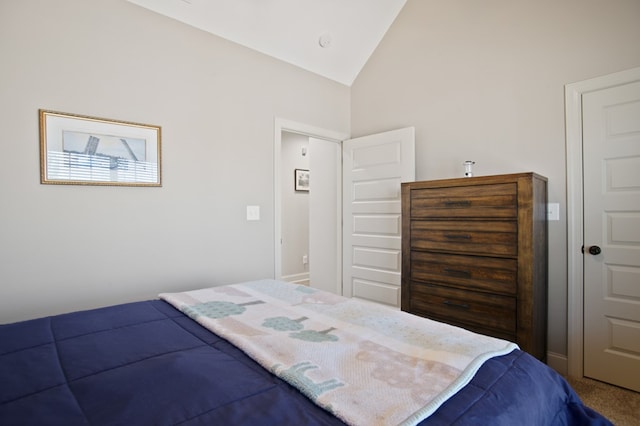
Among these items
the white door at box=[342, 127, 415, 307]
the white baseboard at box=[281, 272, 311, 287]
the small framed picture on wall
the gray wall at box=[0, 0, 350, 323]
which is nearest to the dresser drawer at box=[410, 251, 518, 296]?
the white door at box=[342, 127, 415, 307]

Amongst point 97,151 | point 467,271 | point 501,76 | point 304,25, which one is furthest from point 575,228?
point 97,151

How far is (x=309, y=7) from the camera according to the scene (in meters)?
2.84

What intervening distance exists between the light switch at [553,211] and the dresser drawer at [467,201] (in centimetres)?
52

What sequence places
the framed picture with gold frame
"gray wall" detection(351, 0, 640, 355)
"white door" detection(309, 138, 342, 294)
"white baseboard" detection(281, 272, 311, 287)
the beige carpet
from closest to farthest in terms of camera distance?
the beige carpet, the framed picture with gold frame, "gray wall" detection(351, 0, 640, 355), "white door" detection(309, 138, 342, 294), "white baseboard" detection(281, 272, 311, 287)

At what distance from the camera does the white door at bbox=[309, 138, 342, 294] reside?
374cm

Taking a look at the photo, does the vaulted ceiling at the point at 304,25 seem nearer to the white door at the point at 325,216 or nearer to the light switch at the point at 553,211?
the white door at the point at 325,216

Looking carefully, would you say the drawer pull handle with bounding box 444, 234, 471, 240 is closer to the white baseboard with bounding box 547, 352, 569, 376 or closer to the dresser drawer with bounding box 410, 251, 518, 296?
the dresser drawer with bounding box 410, 251, 518, 296

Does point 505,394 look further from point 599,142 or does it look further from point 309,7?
point 309,7

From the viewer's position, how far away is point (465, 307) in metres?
2.35

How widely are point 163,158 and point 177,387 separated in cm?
193

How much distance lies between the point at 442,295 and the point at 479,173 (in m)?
1.08

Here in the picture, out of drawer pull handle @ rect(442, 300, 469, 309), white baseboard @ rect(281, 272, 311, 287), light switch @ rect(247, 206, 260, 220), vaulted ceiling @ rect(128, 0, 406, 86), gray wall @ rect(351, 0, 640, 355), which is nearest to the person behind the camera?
gray wall @ rect(351, 0, 640, 355)

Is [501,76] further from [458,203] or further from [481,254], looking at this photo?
[481,254]

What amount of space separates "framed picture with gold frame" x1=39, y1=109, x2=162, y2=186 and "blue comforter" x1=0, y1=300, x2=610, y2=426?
1077 millimetres
